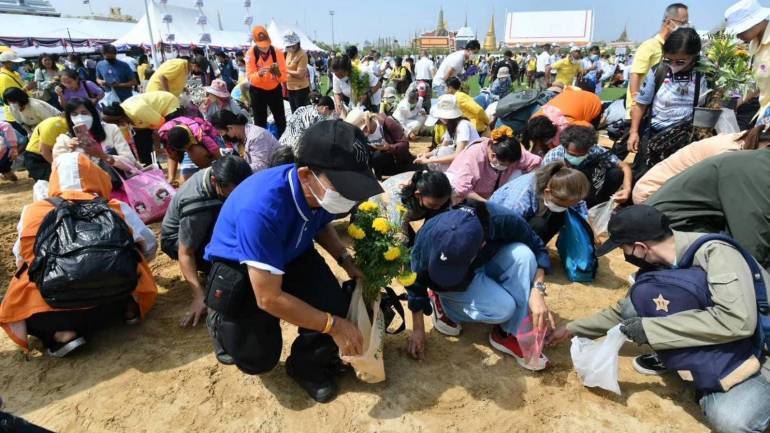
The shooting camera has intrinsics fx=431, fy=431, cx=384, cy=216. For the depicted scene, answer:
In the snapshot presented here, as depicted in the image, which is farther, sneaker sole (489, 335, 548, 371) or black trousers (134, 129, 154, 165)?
black trousers (134, 129, 154, 165)

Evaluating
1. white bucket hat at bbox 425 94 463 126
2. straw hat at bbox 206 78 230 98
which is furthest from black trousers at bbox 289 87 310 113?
white bucket hat at bbox 425 94 463 126

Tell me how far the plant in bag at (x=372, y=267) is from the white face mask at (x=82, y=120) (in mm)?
3317

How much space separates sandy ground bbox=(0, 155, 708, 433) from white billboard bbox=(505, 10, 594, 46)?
211ft

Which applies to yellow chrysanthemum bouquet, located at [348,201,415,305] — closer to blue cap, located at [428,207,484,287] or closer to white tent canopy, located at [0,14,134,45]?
blue cap, located at [428,207,484,287]

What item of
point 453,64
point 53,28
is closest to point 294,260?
point 453,64

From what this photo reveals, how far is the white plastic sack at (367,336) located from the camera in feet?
7.02

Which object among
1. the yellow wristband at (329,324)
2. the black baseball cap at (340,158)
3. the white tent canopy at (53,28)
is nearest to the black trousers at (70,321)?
the yellow wristband at (329,324)

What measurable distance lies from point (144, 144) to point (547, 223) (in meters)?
4.74

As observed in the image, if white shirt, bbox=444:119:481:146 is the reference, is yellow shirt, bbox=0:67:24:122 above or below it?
above

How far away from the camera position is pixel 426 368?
252 centimetres

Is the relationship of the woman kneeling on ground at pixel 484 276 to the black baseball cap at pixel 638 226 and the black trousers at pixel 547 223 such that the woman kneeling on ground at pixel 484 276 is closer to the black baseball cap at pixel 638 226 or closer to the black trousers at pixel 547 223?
the black baseball cap at pixel 638 226

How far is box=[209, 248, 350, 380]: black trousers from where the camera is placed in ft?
7.00

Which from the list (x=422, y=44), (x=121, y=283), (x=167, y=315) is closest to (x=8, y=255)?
(x=167, y=315)

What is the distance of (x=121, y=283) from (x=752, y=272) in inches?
125
